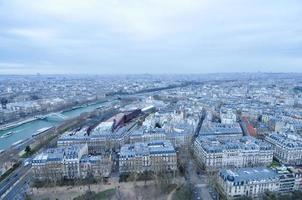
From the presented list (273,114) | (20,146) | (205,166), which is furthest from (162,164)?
(273,114)

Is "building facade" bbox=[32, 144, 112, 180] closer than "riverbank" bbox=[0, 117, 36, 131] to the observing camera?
Yes

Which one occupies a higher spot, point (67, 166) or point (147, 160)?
point (147, 160)

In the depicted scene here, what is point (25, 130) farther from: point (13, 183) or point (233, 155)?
point (233, 155)

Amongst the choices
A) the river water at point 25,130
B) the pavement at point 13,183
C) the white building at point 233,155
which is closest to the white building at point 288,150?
the white building at point 233,155

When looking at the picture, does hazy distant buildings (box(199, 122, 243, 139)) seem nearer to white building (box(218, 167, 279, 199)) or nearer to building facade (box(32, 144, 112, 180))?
white building (box(218, 167, 279, 199))

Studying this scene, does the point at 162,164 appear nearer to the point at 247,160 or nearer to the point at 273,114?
the point at 247,160

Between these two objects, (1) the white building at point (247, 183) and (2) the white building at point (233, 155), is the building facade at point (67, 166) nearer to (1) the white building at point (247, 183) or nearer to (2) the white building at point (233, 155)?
(2) the white building at point (233, 155)

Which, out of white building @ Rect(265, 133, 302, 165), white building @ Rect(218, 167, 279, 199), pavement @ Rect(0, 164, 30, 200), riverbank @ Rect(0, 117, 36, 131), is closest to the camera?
white building @ Rect(218, 167, 279, 199)

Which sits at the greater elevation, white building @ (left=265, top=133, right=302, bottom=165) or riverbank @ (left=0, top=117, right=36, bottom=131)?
white building @ (left=265, top=133, right=302, bottom=165)

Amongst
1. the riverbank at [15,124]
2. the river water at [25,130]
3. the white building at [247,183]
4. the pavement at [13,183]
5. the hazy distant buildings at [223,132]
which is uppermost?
the hazy distant buildings at [223,132]

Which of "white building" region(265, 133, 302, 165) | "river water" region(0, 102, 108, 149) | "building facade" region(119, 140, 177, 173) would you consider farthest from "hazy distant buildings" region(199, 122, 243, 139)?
"river water" region(0, 102, 108, 149)

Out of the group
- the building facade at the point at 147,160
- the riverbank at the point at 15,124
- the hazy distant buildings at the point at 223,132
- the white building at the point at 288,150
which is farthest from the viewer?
the riverbank at the point at 15,124

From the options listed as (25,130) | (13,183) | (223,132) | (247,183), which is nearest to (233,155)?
(247,183)
